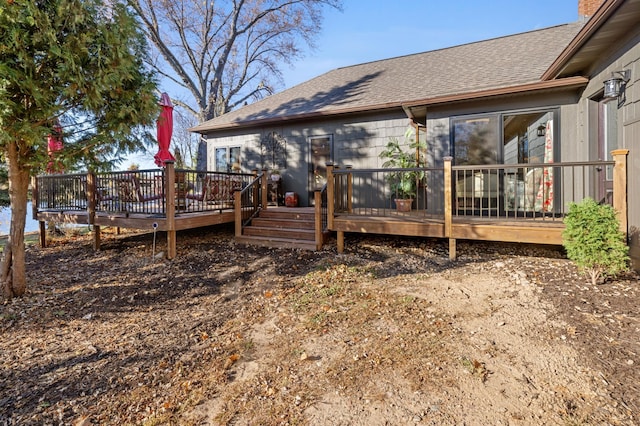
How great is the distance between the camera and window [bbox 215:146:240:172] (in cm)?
1089

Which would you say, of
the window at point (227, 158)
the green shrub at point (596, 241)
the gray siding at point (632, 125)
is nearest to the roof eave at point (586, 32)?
the gray siding at point (632, 125)

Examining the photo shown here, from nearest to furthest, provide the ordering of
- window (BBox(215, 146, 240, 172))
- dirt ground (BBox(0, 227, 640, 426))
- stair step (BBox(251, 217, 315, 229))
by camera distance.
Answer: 1. dirt ground (BBox(0, 227, 640, 426))
2. stair step (BBox(251, 217, 315, 229))
3. window (BBox(215, 146, 240, 172))

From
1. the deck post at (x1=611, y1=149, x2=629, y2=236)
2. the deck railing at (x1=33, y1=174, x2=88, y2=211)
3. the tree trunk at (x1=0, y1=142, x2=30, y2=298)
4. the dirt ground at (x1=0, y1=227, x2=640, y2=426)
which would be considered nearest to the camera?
the dirt ground at (x1=0, y1=227, x2=640, y2=426)

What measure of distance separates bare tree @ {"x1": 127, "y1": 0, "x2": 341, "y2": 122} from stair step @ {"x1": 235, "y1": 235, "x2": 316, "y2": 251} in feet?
35.7

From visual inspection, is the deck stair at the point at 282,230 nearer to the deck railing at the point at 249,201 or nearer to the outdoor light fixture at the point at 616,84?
the deck railing at the point at 249,201

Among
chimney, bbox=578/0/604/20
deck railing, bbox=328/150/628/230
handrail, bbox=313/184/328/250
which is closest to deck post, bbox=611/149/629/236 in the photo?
deck railing, bbox=328/150/628/230

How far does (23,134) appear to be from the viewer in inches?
145

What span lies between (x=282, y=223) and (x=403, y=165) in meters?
3.00

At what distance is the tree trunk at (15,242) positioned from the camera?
4.41 metres

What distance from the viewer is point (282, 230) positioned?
688 centimetres

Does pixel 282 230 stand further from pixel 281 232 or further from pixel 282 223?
pixel 282 223

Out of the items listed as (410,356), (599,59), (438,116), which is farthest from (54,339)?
(599,59)

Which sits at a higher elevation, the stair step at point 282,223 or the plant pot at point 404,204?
the plant pot at point 404,204

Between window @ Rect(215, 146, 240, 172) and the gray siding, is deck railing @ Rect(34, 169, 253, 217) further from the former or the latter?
the gray siding
